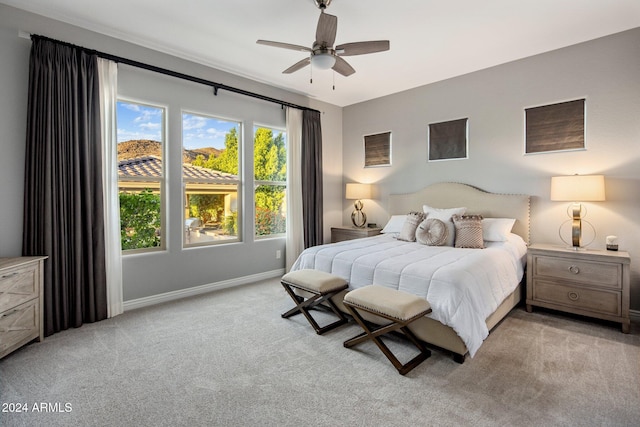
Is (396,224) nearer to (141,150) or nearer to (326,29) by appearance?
(326,29)

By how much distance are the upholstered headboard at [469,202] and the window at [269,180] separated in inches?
70.1

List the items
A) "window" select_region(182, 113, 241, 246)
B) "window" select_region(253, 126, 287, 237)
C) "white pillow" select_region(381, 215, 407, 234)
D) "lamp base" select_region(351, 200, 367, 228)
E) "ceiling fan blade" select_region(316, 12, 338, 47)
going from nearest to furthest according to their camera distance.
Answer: "ceiling fan blade" select_region(316, 12, 338, 47)
"window" select_region(182, 113, 241, 246)
"white pillow" select_region(381, 215, 407, 234)
"window" select_region(253, 126, 287, 237)
"lamp base" select_region(351, 200, 367, 228)

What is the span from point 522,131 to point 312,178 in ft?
9.67

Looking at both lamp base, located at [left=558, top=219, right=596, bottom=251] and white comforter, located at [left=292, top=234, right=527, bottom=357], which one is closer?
white comforter, located at [left=292, top=234, right=527, bottom=357]

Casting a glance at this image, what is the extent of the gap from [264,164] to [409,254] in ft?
8.66

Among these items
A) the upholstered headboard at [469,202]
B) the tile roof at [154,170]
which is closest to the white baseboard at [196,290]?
the tile roof at [154,170]

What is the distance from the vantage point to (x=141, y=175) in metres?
3.56

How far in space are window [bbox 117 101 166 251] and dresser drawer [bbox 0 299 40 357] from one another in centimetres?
102

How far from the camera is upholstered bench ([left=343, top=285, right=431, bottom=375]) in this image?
2168 mm

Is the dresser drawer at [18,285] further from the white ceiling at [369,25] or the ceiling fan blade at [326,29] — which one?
the ceiling fan blade at [326,29]

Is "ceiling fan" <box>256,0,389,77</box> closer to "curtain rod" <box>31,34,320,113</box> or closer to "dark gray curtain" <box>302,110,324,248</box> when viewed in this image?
"curtain rod" <box>31,34,320,113</box>

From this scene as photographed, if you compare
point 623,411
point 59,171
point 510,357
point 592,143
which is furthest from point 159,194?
point 592,143

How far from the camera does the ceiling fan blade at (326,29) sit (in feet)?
7.84

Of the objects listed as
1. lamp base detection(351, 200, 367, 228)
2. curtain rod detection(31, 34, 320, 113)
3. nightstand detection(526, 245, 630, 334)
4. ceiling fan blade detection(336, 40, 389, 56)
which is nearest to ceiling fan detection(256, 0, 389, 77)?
ceiling fan blade detection(336, 40, 389, 56)
